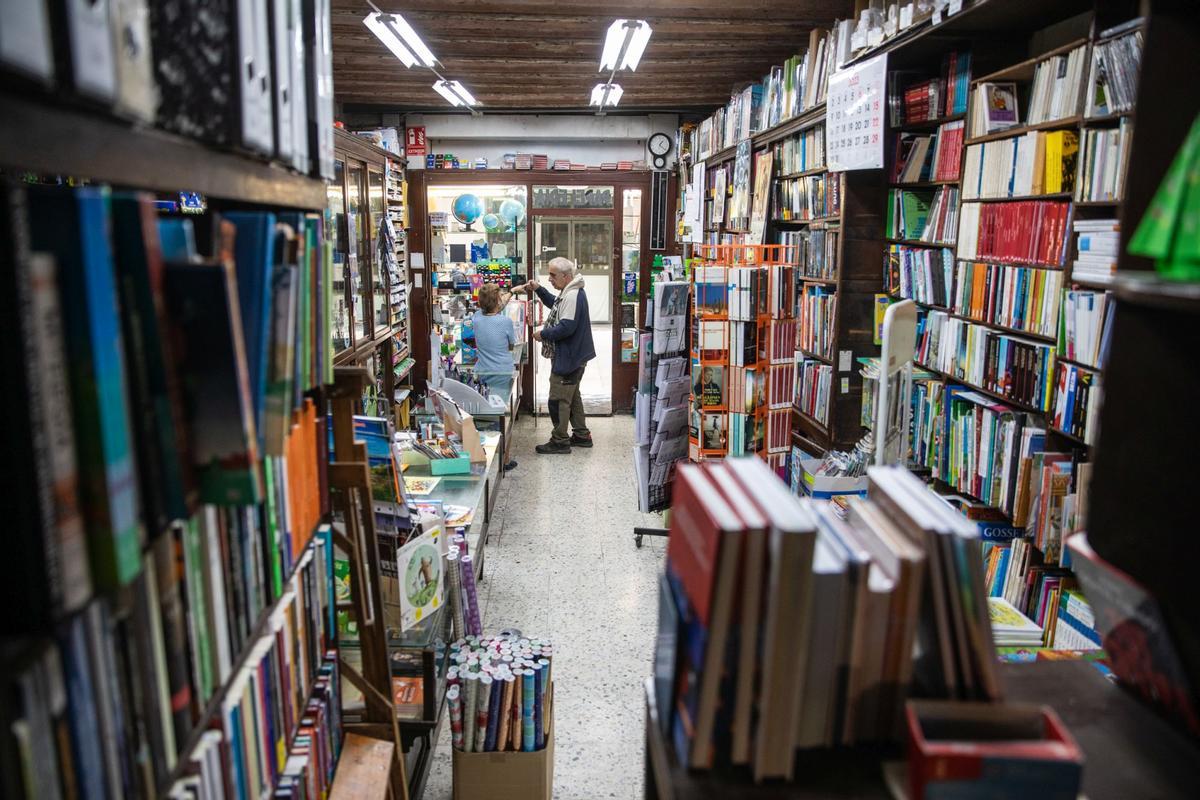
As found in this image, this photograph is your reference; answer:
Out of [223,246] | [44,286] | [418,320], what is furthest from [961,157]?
[418,320]

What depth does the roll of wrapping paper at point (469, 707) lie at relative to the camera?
266cm

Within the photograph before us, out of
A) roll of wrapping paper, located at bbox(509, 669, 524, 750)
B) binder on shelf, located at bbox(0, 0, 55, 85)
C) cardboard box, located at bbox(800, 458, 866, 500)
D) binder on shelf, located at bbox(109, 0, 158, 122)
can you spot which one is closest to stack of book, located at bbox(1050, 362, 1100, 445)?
cardboard box, located at bbox(800, 458, 866, 500)

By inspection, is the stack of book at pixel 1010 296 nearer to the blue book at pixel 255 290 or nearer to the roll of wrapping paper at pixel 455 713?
the roll of wrapping paper at pixel 455 713

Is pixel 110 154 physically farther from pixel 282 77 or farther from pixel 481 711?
pixel 481 711

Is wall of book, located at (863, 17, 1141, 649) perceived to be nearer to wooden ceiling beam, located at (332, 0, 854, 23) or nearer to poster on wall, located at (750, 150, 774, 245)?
wooden ceiling beam, located at (332, 0, 854, 23)

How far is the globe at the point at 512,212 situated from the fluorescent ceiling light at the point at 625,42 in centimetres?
318

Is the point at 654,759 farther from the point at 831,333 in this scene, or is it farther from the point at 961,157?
the point at 831,333

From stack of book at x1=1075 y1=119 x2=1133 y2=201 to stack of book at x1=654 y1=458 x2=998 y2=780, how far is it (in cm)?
200

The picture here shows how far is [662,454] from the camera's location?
16.4 ft

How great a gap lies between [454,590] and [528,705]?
2.60 feet

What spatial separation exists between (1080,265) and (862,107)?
1.67m

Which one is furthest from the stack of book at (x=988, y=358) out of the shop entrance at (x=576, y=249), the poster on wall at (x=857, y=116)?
the shop entrance at (x=576, y=249)

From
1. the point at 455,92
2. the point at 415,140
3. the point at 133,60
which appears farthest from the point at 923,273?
the point at 415,140

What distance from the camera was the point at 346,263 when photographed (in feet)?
17.8
